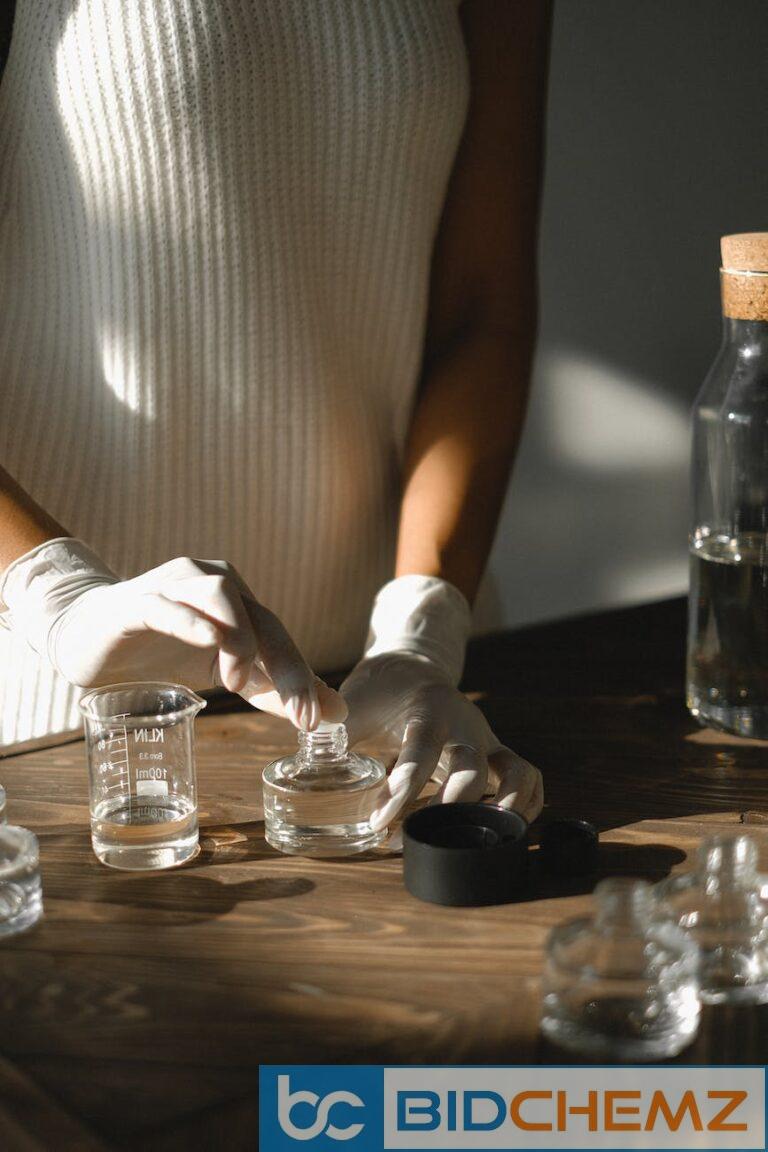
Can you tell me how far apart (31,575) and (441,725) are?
0.43m

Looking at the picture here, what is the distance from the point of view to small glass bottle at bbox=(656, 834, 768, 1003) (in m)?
0.89

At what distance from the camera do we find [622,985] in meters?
0.85

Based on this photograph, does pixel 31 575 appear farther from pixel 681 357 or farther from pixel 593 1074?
pixel 681 357

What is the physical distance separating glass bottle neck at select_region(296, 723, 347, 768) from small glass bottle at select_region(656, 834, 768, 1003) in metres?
0.31

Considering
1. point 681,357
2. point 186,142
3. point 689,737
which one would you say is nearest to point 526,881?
point 689,737

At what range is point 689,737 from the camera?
4.44 feet

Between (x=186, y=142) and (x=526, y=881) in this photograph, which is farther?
(x=186, y=142)

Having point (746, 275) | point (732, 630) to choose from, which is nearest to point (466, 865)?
point (732, 630)

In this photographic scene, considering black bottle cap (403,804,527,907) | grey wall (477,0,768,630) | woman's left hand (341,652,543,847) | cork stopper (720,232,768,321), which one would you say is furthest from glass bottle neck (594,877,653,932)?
grey wall (477,0,768,630)

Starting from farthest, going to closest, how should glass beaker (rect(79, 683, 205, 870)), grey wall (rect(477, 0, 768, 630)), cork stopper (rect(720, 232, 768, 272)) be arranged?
grey wall (rect(477, 0, 768, 630)) → cork stopper (rect(720, 232, 768, 272)) → glass beaker (rect(79, 683, 205, 870))

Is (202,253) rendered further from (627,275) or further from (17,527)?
(627,275)

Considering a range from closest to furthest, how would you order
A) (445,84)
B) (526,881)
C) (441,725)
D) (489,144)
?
(526,881) < (441,725) < (445,84) < (489,144)

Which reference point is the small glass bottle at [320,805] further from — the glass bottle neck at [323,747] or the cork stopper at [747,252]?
the cork stopper at [747,252]

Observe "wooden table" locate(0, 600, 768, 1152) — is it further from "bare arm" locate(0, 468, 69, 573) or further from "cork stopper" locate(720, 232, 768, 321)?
"cork stopper" locate(720, 232, 768, 321)
